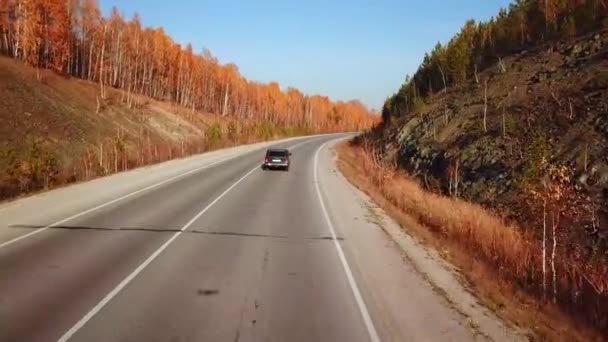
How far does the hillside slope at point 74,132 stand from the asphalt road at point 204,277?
471 cm

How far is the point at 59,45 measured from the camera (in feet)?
216

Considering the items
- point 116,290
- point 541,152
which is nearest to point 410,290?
point 116,290

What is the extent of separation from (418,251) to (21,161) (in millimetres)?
15898

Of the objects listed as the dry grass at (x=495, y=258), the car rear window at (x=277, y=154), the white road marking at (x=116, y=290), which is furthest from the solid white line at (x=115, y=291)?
the car rear window at (x=277, y=154)

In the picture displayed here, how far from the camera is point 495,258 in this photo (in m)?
10.5

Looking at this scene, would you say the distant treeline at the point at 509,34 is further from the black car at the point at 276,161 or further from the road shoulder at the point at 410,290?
the road shoulder at the point at 410,290

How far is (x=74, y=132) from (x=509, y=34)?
1578 inches

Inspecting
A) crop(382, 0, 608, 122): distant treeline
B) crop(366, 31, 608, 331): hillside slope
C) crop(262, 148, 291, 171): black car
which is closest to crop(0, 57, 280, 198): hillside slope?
crop(262, 148, 291, 171): black car

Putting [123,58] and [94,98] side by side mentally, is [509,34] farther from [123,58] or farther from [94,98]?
[123,58]

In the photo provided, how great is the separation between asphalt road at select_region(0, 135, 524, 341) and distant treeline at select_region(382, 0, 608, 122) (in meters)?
23.6

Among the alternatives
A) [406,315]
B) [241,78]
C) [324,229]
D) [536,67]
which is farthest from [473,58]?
[241,78]

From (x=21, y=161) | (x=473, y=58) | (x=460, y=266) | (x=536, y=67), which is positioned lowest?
(x=460, y=266)

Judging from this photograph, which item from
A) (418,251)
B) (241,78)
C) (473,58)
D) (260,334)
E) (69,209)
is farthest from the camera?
(241,78)

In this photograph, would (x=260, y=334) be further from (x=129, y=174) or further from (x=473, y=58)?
(x=473, y=58)
